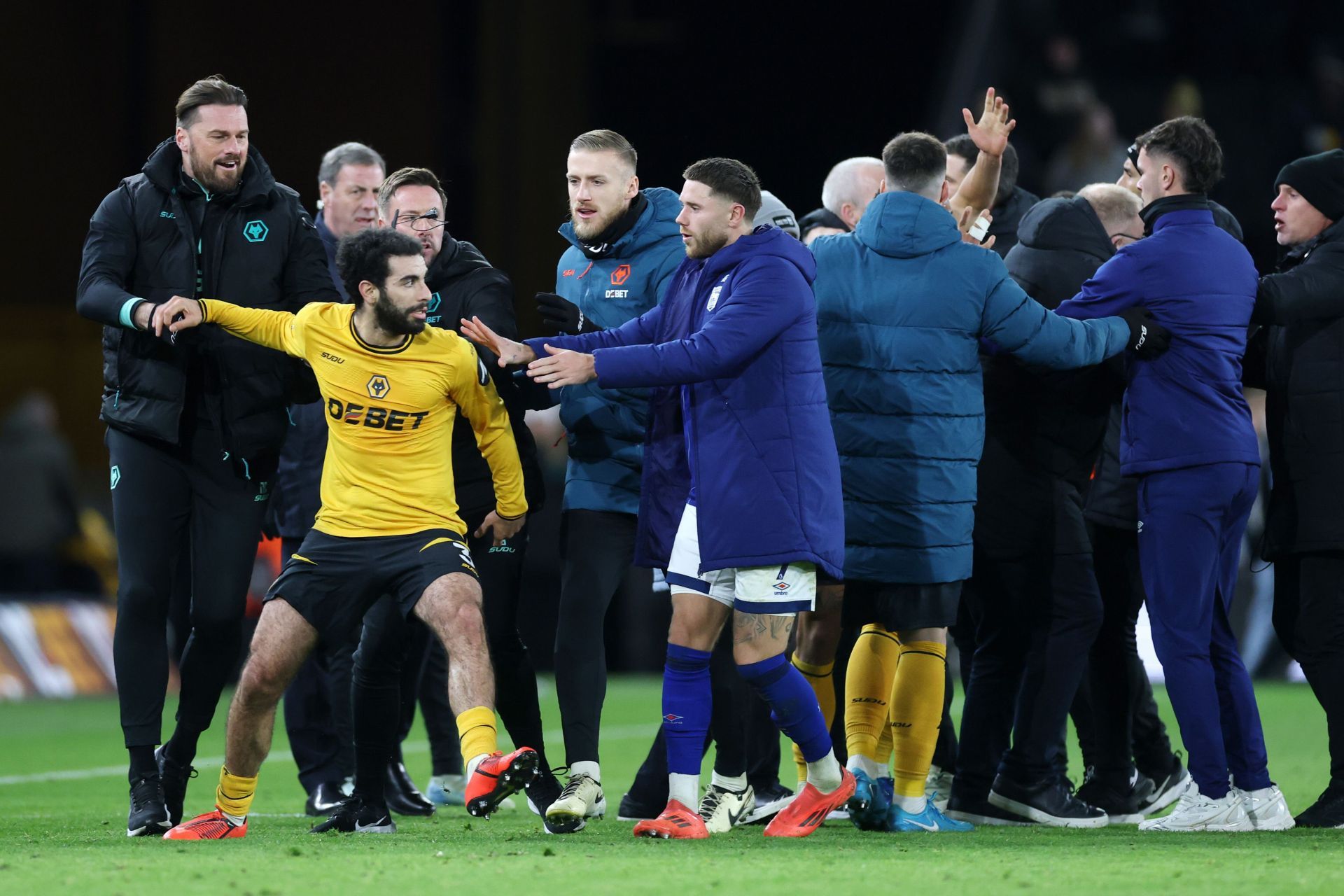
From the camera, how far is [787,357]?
5.90m

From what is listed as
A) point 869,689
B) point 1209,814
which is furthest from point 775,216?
point 1209,814

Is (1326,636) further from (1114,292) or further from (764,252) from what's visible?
(764,252)

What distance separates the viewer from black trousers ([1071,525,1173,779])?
7109 millimetres

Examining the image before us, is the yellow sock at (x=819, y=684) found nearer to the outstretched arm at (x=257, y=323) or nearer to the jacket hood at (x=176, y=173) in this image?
the outstretched arm at (x=257, y=323)

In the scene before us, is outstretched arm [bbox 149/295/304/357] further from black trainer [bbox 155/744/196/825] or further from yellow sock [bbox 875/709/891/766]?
yellow sock [bbox 875/709/891/766]

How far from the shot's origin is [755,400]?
589 cm

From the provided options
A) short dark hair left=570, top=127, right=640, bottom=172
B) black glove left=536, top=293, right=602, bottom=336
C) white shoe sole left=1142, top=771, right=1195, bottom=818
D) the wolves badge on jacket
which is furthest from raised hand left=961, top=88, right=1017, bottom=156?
white shoe sole left=1142, top=771, right=1195, bottom=818

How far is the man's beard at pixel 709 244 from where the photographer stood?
602 cm

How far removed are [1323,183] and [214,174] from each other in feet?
12.4

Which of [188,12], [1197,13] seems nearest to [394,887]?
[1197,13]

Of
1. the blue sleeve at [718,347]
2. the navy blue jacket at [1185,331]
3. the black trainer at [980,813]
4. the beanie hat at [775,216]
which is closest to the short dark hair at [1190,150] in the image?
the navy blue jacket at [1185,331]

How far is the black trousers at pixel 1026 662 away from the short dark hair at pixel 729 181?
166cm

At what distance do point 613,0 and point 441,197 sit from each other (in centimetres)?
1375

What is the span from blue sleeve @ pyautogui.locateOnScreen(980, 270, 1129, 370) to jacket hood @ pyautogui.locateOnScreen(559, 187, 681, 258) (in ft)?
3.66
